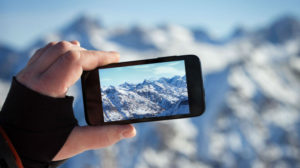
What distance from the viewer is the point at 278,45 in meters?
81.1

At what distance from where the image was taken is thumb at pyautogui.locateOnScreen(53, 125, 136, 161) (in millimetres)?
1557

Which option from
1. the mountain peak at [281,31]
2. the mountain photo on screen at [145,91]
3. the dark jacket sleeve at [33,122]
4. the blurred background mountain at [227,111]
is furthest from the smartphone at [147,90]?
the mountain peak at [281,31]

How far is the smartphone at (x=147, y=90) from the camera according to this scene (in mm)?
1705

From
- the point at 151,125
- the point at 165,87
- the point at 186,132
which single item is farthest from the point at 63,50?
the point at 186,132

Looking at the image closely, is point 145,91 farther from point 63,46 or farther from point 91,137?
point 63,46

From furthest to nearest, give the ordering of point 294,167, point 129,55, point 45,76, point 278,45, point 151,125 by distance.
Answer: point 278,45 → point 129,55 → point 151,125 → point 294,167 → point 45,76

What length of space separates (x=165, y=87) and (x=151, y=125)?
55923 millimetres

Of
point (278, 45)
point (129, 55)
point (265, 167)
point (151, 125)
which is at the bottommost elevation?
point (265, 167)

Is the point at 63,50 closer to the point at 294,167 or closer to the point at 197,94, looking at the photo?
the point at 197,94

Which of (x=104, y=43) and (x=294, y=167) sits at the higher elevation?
(x=104, y=43)

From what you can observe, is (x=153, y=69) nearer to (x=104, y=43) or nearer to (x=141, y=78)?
(x=141, y=78)

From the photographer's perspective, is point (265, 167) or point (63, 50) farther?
point (265, 167)

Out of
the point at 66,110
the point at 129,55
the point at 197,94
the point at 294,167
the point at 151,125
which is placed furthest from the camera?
the point at 129,55

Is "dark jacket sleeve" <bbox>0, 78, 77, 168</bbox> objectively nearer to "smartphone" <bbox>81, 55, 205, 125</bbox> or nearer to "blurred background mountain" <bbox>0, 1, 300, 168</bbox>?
"smartphone" <bbox>81, 55, 205, 125</bbox>
